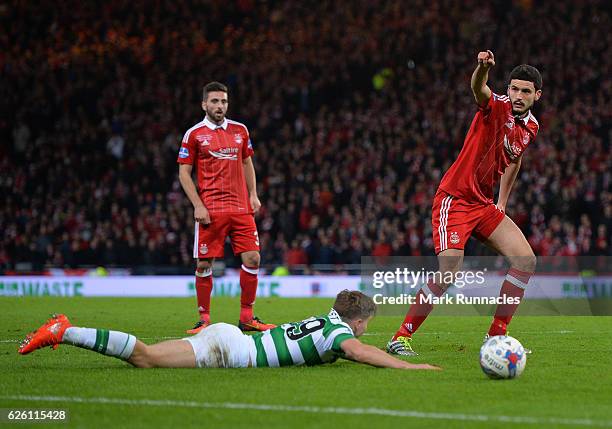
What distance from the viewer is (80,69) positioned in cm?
3039

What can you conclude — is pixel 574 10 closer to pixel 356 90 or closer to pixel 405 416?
pixel 356 90

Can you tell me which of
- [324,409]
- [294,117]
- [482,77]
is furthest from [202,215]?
[294,117]

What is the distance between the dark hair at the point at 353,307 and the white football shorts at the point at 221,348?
28.7 inches

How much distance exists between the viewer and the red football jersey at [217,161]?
1108 cm

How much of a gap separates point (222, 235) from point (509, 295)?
11.6ft

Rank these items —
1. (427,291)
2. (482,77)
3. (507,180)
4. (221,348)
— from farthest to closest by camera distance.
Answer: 1. (507,180)
2. (427,291)
3. (482,77)
4. (221,348)

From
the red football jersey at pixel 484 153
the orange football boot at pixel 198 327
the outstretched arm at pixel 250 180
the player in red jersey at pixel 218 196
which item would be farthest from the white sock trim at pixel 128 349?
the outstretched arm at pixel 250 180

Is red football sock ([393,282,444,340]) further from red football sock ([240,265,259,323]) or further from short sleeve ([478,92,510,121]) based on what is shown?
red football sock ([240,265,259,323])

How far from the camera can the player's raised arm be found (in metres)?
7.93

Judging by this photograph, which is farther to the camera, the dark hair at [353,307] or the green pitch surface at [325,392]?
the dark hair at [353,307]

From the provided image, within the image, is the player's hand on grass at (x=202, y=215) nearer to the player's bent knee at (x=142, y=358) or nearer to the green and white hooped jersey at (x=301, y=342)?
the green and white hooped jersey at (x=301, y=342)

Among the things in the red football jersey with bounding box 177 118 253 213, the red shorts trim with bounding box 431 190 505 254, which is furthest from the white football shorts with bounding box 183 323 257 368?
the red football jersey with bounding box 177 118 253 213

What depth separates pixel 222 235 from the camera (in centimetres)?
1110

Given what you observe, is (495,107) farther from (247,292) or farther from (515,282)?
(247,292)
